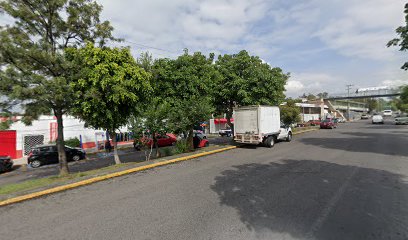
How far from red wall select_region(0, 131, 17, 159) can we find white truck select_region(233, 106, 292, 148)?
2065 centimetres

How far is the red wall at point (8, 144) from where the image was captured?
19.2 metres

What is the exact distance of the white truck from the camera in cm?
1400

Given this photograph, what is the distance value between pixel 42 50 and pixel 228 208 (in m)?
9.25

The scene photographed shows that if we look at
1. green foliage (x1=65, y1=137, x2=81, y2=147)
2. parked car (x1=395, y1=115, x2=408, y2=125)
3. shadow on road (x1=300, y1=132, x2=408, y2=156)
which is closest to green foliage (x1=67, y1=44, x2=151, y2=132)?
shadow on road (x1=300, y1=132, x2=408, y2=156)

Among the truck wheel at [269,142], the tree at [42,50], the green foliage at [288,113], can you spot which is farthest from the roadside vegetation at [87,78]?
the green foliage at [288,113]

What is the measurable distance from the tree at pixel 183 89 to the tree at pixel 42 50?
11.8ft

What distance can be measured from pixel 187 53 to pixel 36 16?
734 cm

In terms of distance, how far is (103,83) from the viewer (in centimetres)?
850

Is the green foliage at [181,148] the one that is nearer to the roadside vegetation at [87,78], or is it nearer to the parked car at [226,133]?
the roadside vegetation at [87,78]

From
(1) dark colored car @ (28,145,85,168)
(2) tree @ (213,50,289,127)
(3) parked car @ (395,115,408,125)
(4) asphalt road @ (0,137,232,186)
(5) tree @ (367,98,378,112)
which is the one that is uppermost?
(5) tree @ (367,98,378,112)

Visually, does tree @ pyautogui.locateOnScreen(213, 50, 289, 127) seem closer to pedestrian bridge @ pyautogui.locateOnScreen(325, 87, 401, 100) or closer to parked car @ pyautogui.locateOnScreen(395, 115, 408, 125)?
parked car @ pyautogui.locateOnScreen(395, 115, 408, 125)

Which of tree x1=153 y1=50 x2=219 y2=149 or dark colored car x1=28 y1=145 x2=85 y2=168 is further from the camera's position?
dark colored car x1=28 y1=145 x2=85 y2=168

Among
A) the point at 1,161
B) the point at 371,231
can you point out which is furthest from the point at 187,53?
the point at 1,161

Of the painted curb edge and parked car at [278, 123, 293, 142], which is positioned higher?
parked car at [278, 123, 293, 142]
